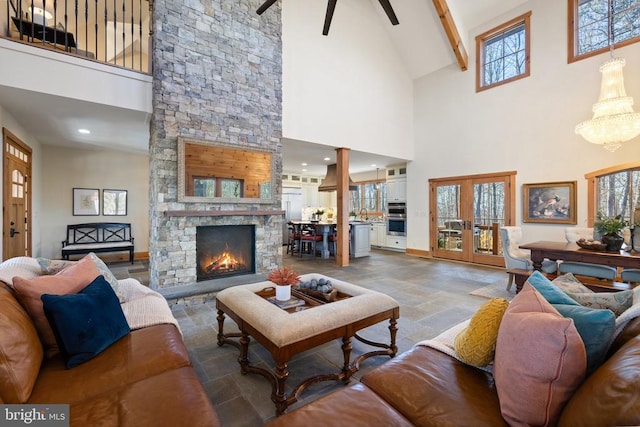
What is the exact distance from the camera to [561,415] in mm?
961

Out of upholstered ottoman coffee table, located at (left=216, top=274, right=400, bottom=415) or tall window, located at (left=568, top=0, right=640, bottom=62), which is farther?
tall window, located at (left=568, top=0, right=640, bottom=62)

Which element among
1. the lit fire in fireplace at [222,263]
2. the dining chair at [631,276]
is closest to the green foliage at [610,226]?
the dining chair at [631,276]

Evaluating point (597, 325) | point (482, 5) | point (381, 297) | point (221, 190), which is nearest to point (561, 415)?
point (597, 325)

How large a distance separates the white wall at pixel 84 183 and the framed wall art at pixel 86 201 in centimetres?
9

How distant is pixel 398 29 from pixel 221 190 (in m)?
5.92

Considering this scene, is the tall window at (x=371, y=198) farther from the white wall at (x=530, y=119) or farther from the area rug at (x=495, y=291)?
the area rug at (x=495, y=291)

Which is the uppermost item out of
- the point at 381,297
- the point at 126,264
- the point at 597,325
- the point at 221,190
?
the point at 221,190

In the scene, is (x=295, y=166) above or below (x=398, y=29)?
below

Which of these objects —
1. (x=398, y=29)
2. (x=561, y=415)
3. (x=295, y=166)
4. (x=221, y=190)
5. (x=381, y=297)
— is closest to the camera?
(x=561, y=415)

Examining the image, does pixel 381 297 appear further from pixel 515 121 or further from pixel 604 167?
pixel 515 121

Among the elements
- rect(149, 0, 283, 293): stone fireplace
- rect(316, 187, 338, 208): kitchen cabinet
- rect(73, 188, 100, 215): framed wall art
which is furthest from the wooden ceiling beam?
rect(73, 188, 100, 215): framed wall art

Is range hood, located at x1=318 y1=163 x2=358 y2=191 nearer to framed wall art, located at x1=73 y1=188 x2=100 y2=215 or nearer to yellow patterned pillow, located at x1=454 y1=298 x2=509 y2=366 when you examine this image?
framed wall art, located at x1=73 y1=188 x2=100 y2=215

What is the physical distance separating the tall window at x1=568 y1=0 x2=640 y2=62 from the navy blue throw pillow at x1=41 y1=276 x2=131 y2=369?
7736 mm

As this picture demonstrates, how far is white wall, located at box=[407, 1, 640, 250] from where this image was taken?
508cm
